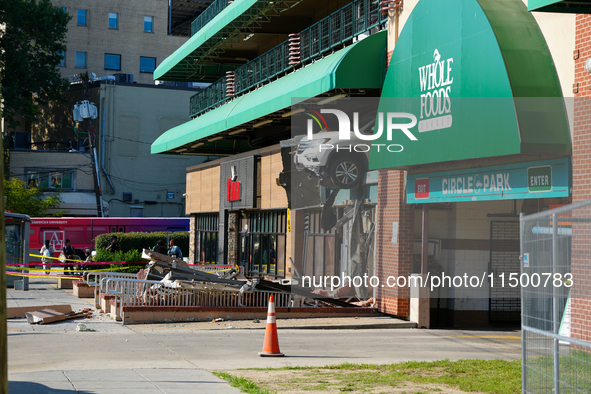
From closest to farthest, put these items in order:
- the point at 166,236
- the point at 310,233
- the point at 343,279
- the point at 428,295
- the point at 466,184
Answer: the point at 466,184, the point at 428,295, the point at 343,279, the point at 310,233, the point at 166,236

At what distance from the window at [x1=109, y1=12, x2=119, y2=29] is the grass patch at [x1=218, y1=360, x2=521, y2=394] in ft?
216

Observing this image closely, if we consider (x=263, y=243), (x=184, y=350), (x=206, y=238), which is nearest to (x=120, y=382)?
(x=184, y=350)


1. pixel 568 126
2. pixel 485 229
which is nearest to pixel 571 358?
pixel 568 126

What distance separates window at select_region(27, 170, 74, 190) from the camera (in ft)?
185

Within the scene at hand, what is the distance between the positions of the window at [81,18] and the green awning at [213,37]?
35128mm

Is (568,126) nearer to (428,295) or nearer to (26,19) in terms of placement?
(428,295)

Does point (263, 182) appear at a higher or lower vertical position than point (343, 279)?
higher

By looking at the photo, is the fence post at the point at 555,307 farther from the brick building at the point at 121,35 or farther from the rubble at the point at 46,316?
the brick building at the point at 121,35

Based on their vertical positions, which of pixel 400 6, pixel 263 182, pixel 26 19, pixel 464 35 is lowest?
pixel 263 182

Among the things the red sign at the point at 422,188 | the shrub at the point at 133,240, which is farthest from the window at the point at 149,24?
the red sign at the point at 422,188

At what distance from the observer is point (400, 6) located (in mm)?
17453

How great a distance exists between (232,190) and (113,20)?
47.6 meters

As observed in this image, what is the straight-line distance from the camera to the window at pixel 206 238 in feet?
110

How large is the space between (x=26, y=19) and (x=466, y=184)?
4878 cm
